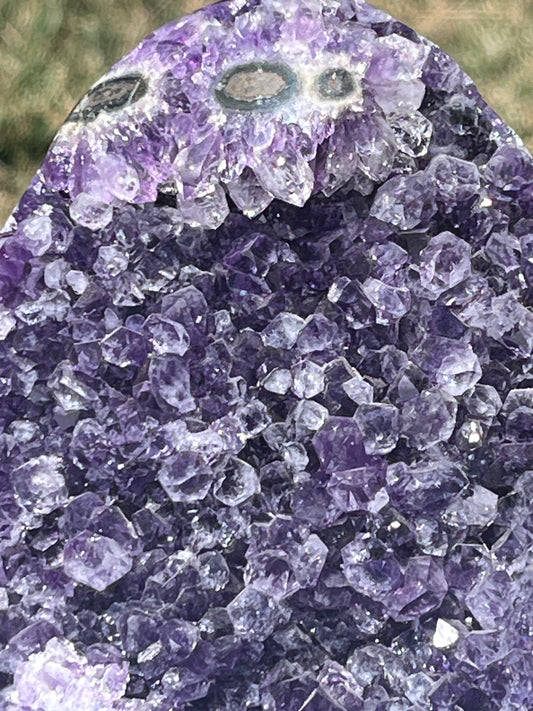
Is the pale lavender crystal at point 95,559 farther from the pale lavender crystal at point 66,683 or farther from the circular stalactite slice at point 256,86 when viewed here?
the circular stalactite slice at point 256,86

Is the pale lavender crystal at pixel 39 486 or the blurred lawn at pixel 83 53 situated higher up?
the blurred lawn at pixel 83 53

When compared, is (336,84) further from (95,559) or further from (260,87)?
(95,559)

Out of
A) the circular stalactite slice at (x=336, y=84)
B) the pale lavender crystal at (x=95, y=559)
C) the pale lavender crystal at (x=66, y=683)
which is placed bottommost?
the pale lavender crystal at (x=66, y=683)

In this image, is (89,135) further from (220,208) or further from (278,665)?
(278,665)

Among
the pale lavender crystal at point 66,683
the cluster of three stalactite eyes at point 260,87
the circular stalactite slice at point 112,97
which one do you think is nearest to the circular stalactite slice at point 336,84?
the cluster of three stalactite eyes at point 260,87

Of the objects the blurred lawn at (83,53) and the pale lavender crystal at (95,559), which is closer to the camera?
the pale lavender crystal at (95,559)

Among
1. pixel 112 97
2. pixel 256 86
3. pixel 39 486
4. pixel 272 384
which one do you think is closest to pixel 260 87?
pixel 256 86

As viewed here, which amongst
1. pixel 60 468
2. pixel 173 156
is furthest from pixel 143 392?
pixel 173 156
